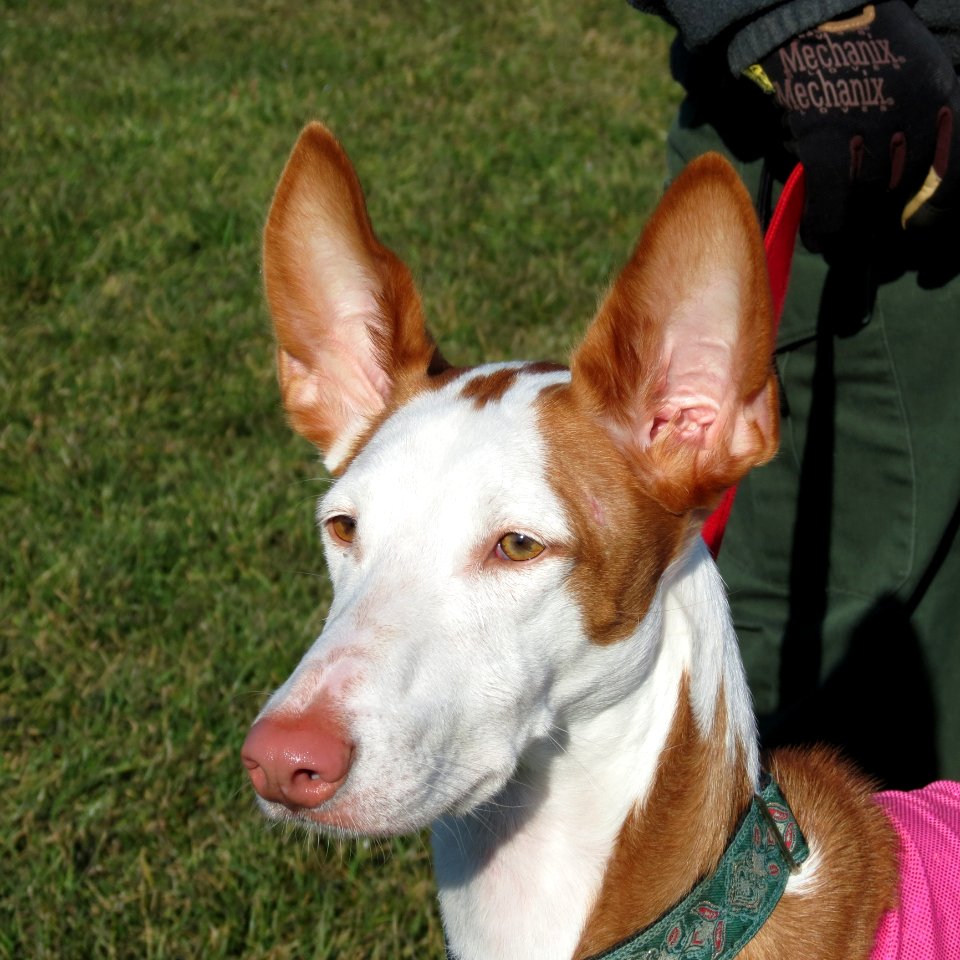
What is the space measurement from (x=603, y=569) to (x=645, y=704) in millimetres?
287

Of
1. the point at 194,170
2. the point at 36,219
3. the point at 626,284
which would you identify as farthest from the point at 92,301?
the point at 626,284

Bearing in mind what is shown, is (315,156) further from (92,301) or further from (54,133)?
(54,133)

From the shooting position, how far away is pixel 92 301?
7.38 metres

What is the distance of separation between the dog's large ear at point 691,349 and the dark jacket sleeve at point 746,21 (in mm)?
852

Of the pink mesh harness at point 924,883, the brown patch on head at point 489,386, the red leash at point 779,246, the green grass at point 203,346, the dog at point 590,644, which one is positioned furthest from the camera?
the green grass at point 203,346

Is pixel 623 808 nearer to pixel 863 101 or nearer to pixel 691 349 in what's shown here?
pixel 691 349

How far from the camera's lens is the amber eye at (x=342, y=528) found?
8.59 ft

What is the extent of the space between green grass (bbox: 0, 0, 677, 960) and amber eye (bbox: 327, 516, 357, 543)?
63 centimetres

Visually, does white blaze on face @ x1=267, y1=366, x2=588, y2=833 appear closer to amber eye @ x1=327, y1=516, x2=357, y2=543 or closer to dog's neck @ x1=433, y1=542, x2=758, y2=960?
amber eye @ x1=327, y1=516, x2=357, y2=543

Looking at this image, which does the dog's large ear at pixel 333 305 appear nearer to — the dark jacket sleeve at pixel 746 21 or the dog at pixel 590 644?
the dog at pixel 590 644

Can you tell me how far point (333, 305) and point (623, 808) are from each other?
1266 millimetres

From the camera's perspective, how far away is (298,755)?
82.8 inches

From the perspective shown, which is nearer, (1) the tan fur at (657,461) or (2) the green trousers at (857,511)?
(1) the tan fur at (657,461)

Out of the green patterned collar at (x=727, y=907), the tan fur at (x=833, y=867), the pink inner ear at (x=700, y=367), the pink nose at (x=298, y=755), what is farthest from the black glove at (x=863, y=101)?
the pink nose at (x=298, y=755)
